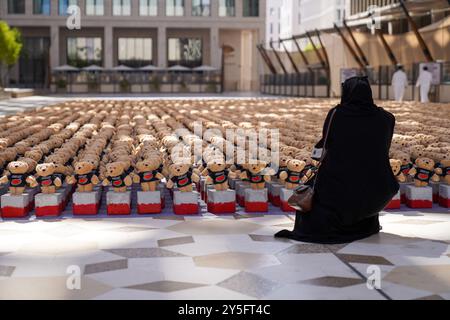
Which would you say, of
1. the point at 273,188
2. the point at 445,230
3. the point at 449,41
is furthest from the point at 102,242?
the point at 449,41

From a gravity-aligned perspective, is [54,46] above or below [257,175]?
above

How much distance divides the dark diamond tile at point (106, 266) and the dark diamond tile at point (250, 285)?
2.60 ft

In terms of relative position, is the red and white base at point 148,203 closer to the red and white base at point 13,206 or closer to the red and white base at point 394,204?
the red and white base at point 13,206

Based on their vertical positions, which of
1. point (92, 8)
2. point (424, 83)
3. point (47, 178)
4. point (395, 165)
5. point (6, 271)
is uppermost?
point (92, 8)

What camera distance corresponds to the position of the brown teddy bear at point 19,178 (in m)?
6.91

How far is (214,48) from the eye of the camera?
65.6 m

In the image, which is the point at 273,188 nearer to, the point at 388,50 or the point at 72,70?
the point at 388,50

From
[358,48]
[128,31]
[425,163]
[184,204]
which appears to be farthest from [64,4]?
[425,163]

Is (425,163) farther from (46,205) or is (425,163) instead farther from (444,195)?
(46,205)

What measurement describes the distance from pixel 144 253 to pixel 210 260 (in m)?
0.54
